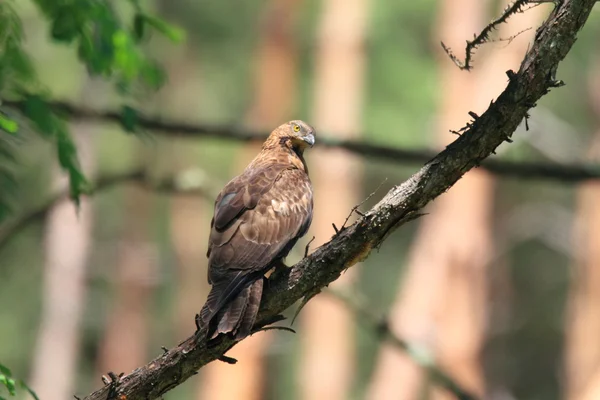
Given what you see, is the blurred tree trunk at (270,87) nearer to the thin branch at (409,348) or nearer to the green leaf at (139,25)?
the thin branch at (409,348)

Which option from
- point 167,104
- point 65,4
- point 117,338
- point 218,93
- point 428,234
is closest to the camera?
point 65,4

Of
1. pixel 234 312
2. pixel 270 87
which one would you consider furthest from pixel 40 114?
pixel 270 87

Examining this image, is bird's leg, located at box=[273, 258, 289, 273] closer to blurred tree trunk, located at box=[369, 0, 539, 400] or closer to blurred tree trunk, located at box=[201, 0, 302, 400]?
blurred tree trunk, located at box=[369, 0, 539, 400]

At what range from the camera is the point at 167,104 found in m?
26.8

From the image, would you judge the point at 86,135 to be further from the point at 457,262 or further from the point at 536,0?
the point at 536,0

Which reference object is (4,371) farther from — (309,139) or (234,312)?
(309,139)

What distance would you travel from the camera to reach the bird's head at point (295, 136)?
268 inches

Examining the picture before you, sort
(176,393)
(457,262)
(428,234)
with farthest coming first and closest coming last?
(176,393) < (428,234) < (457,262)

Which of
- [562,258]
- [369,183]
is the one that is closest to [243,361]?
[369,183]

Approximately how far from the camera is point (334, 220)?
2123cm

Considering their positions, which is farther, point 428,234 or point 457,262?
point 428,234

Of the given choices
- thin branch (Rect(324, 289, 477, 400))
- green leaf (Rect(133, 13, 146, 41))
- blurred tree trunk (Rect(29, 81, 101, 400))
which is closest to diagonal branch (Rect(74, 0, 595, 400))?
green leaf (Rect(133, 13, 146, 41))

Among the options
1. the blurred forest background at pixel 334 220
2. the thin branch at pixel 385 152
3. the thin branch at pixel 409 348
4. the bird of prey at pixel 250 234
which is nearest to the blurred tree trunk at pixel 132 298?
the blurred forest background at pixel 334 220

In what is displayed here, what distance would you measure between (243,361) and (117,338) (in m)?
8.17
